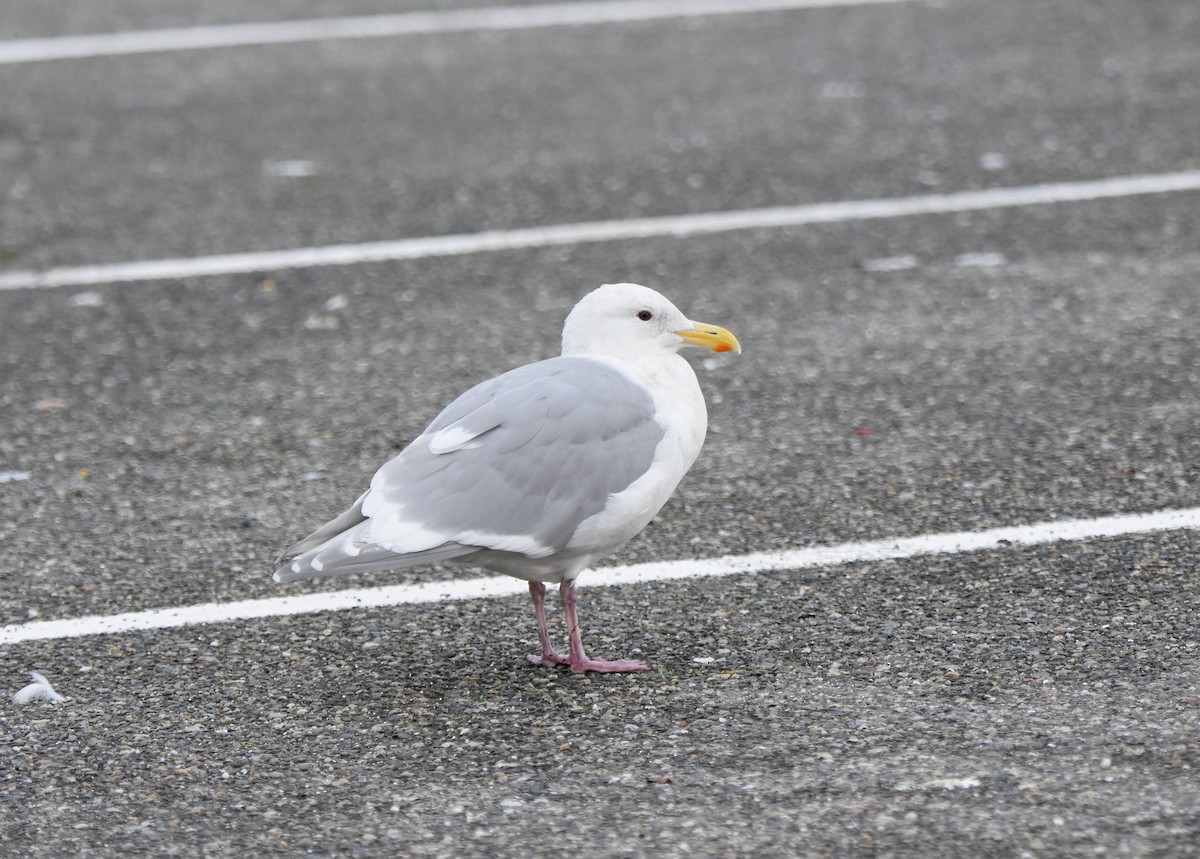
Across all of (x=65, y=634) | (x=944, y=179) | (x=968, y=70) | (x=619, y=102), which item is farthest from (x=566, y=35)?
(x=65, y=634)

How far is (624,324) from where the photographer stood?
3.91 metres

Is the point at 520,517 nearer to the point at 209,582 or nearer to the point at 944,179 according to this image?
the point at 209,582

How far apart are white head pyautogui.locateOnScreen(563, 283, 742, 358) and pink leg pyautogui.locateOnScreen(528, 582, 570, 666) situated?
→ 0.59 m

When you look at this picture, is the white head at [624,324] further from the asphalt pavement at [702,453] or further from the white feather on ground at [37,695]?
the white feather on ground at [37,695]

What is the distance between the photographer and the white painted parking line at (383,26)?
9.62 meters

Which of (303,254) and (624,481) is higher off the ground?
(624,481)

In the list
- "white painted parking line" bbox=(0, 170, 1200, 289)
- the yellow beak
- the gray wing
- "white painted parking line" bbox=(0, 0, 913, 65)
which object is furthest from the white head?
"white painted parking line" bbox=(0, 0, 913, 65)

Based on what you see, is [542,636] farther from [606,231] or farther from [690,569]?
[606,231]

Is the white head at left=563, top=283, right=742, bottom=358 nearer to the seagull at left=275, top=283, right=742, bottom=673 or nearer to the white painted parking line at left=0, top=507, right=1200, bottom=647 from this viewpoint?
the seagull at left=275, top=283, right=742, bottom=673

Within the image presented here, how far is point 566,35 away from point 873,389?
191 inches

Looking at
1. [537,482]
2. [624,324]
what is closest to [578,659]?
[537,482]

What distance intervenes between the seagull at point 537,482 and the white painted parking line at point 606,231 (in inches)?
119

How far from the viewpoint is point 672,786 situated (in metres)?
3.21

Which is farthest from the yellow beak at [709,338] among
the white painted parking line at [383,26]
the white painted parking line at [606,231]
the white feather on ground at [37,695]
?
the white painted parking line at [383,26]
